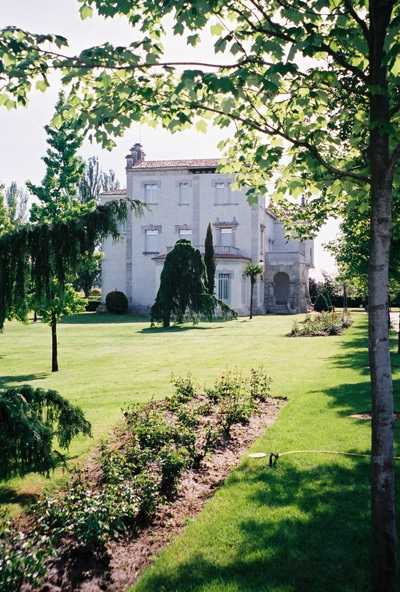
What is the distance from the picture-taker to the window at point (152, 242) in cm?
4928

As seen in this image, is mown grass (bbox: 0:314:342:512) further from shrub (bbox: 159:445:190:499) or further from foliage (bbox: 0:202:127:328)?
foliage (bbox: 0:202:127:328)

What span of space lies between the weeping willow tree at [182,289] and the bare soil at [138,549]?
2422 cm

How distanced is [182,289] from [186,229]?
1781 centimetres

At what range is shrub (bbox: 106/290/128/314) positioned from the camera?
46469 mm

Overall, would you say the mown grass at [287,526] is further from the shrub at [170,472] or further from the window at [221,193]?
the window at [221,193]

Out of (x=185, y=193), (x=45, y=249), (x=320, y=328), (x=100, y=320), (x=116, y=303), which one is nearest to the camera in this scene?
(x=45, y=249)

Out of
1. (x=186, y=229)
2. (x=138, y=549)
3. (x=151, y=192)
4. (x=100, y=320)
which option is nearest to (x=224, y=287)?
(x=186, y=229)

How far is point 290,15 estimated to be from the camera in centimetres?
418

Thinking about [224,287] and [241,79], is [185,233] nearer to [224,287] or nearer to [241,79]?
[224,287]

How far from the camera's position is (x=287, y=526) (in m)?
5.33

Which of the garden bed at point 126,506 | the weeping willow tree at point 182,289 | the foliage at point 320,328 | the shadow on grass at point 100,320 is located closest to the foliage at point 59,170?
the shadow on grass at point 100,320

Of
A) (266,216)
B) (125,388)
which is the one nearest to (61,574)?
(125,388)

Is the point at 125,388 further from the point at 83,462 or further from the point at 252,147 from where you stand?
the point at 252,147

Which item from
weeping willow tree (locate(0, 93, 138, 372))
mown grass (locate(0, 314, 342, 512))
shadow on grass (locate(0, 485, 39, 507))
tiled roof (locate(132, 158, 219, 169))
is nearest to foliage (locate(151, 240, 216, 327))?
mown grass (locate(0, 314, 342, 512))
